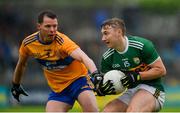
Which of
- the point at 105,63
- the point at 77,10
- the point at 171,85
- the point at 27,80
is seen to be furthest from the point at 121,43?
the point at 77,10

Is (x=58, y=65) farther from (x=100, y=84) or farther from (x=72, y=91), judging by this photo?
(x=100, y=84)

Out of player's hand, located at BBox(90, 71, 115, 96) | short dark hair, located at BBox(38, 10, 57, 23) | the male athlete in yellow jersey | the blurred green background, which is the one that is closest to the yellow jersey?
the male athlete in yellow jersey

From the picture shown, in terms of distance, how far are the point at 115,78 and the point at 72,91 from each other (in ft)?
4.99

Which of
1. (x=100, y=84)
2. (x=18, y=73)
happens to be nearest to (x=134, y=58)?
(x=100, y=84)

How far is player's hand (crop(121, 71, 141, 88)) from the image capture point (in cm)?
1015

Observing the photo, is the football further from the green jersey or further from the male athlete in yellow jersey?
the male athlete in yellow jersey

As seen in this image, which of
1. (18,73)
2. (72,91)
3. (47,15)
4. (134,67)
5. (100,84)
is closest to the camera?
(100,84)

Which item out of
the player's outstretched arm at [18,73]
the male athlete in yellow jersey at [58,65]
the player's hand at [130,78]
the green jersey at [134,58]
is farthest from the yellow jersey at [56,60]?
→ the player's hand at [130,78]

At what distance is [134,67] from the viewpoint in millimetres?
10508

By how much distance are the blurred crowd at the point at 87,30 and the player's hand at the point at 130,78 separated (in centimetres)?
1284

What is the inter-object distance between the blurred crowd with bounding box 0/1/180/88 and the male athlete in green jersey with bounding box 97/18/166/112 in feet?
41.1

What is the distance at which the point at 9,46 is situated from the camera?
77.4 feet

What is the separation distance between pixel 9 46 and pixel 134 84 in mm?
13597

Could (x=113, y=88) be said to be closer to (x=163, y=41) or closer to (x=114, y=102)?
(x=114, y=102)
